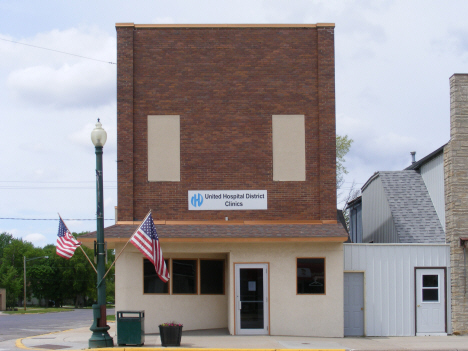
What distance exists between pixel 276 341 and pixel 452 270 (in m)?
6.85

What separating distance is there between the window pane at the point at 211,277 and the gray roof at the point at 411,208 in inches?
255

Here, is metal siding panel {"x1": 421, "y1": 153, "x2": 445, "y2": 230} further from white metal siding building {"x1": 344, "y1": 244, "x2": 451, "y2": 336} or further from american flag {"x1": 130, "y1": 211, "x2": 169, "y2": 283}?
american flag {"x1": 130, "y1": 211, "x2": 169, "y2": 283}

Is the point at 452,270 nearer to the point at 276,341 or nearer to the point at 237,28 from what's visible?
the point at 276,341

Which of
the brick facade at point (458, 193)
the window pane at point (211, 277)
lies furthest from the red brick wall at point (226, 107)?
the brick facade at point (458, 193)

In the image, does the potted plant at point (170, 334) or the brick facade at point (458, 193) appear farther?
the brick facade at point (458, 193)

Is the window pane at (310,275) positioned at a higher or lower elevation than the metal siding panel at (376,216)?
lower

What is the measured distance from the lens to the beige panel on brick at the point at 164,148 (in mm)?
19594

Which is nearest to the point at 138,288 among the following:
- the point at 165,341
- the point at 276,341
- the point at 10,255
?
the point at 165,341

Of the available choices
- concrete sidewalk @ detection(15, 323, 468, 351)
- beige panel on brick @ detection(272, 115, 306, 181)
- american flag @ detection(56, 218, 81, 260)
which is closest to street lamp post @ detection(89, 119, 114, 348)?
concrete sidewalk @ detection(15, 323, 468, 351)

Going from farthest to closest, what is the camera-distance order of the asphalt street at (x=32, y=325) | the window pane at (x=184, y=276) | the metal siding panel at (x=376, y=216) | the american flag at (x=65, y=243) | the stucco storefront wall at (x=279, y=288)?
the metal siding panel at (x=376, y=216) → the asphalt street at (x=32, y=325) → the window pane at (x=184, y=276) → the stucco storefront wall at (x=279, y=288) → the american flag at (x=65, y=243)

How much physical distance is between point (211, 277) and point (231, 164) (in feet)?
13.0

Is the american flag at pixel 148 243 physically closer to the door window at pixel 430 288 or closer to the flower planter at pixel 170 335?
the flower planter at pixel 170 335

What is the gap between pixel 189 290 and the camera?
20031mm

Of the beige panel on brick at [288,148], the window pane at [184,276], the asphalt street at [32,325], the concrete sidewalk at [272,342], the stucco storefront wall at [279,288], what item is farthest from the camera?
the asphalt street at [32,325]
